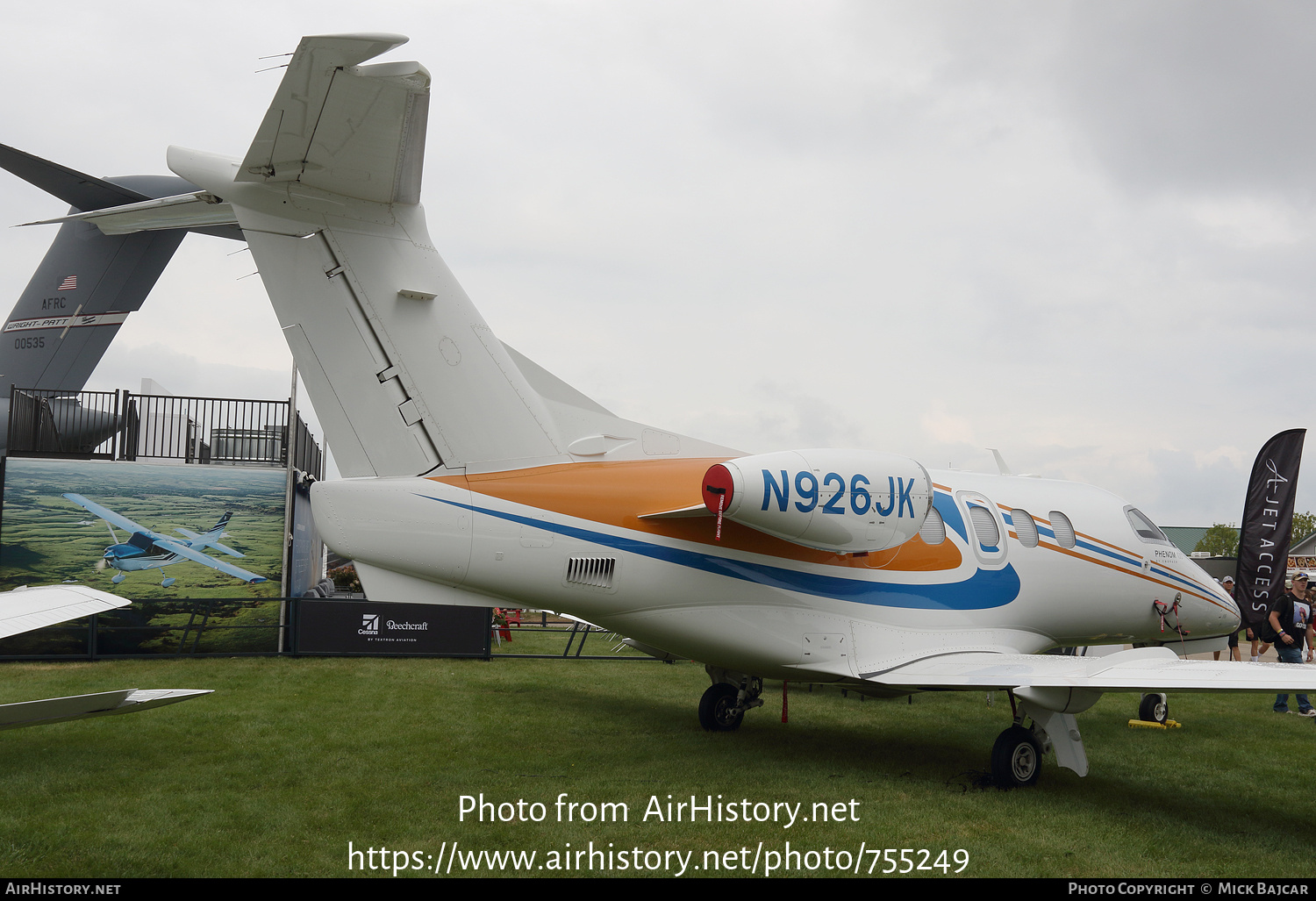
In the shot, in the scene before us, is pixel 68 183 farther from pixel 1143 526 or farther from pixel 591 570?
pixel 1143 526

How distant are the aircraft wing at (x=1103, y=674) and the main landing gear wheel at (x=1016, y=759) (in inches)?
25.4

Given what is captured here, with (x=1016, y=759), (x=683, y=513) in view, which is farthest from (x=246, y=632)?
(x=1016, y=759)

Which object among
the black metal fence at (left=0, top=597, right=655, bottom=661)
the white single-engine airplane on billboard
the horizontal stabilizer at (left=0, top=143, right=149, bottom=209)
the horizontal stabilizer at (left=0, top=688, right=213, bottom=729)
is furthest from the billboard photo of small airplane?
the white single-engine airplane on billboard

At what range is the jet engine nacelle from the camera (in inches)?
286

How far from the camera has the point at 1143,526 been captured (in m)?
11.3

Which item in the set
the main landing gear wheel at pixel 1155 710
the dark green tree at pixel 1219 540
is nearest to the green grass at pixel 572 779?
the main landing gear wheel at pixel 1155 710

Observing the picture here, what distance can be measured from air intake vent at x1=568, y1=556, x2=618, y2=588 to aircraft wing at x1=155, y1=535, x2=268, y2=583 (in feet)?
Result: 36.2

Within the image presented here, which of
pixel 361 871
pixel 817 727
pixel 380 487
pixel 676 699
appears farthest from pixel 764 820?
pixel 676 699

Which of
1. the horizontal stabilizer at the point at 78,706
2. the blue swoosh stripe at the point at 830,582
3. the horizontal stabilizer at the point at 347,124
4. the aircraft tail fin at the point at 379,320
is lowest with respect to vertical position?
the horizontal stabilizer at the point at 78,706

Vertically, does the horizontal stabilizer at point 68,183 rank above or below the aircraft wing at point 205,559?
above

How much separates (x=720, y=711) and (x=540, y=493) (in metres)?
4.19

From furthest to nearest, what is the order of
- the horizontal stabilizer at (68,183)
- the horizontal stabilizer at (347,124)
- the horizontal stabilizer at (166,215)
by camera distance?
the horizontal stabilizer at (68,183), the horizontal stabilizer at (166,215), the horizontal stabilizer at (347,124)

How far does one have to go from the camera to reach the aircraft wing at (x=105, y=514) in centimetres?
1565

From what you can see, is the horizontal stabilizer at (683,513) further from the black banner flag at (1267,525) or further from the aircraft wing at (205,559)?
the black banner flag at (1267,525)
